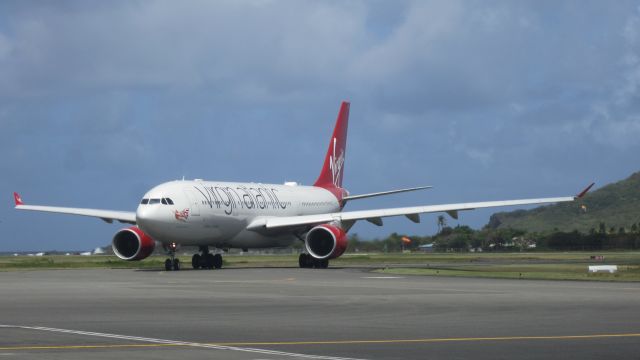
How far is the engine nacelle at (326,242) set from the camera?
49281 mm

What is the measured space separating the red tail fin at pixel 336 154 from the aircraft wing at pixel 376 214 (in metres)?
11.0

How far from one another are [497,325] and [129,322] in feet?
20.3

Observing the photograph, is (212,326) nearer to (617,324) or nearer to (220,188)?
(617,324)

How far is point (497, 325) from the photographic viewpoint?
17.5m

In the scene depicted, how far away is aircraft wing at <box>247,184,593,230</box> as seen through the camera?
2015 inches

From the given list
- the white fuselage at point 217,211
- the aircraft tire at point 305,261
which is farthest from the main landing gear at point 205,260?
the aircraft tire at point 305,261

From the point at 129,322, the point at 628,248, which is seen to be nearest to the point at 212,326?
the point at 129,322

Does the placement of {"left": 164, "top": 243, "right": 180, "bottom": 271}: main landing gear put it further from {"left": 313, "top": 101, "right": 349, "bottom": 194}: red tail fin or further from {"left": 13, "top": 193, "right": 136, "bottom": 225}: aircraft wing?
{"left": 313, "top": 101, "right": 349, "bottom": 194}: red tail fin

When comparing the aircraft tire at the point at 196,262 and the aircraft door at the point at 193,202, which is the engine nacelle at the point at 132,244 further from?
the aircraft door at the point at 193,202

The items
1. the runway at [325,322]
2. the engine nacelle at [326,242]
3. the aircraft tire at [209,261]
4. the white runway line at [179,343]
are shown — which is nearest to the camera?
the white runway line at [179,343]

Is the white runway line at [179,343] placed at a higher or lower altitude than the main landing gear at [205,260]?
lower

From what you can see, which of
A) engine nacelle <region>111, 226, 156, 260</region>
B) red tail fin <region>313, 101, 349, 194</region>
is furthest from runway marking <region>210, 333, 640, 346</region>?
red tail fin <region>313, 101, 349, 194</region>

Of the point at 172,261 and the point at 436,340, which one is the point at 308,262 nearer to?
the point at 172,261

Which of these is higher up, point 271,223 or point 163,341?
point 271,223
